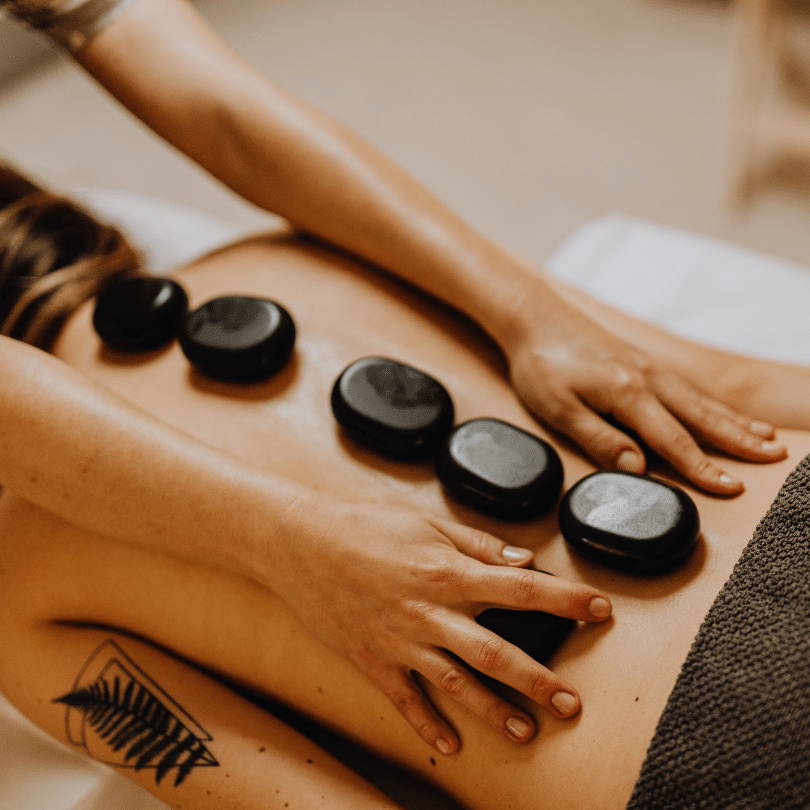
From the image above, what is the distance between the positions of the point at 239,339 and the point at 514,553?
0.37m

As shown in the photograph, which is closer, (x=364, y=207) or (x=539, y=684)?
(x=539, y=684)

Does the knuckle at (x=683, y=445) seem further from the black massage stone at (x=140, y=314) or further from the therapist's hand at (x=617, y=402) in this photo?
the black massage stone at (x=140, y=314)

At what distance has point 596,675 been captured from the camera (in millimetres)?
641

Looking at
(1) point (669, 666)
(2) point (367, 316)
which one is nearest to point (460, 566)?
(1) point (669, 666)

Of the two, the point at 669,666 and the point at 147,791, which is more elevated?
the point at 669,666

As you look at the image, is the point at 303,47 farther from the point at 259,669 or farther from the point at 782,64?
the point at 259,669

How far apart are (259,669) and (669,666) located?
40 cm

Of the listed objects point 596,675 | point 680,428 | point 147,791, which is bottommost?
point 147,791

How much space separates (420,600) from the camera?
0.65m

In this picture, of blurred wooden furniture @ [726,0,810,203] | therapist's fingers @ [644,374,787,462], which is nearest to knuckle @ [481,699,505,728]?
therapist's fingers @ [644,374,787,462]

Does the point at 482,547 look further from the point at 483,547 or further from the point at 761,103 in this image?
the point at 761,103

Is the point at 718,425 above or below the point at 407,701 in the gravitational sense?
above

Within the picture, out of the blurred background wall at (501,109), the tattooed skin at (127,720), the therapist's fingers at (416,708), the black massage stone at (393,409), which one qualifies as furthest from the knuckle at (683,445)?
the blurred background wall at (501,109)

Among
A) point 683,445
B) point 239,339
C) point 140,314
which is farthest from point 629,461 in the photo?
point 140,314
